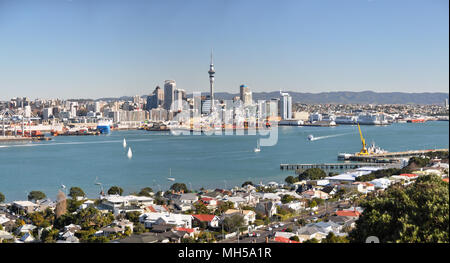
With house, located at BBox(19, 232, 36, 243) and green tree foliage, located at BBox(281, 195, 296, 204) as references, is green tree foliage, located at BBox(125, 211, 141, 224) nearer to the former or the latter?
house, located at BBox(19, 232, 36, 243)

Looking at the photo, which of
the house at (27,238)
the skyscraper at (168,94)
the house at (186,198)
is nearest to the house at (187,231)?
the house at (27,238)

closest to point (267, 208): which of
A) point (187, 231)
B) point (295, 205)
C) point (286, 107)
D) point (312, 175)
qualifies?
point (295, 205)

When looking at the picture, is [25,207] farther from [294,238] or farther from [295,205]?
[294,238]

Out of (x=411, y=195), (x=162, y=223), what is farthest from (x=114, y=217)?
(x=411, y=195)

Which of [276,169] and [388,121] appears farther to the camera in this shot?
[388,121]

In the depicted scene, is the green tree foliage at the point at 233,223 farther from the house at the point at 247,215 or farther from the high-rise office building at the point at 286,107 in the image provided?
the high-rise office building at the point at 286,107

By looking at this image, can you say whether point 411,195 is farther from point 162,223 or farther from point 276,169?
point 276,169
